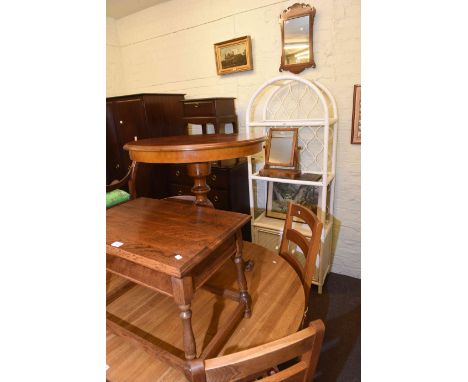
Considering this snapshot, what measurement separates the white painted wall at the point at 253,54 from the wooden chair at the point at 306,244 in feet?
3.51

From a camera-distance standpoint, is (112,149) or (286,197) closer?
(286,197)

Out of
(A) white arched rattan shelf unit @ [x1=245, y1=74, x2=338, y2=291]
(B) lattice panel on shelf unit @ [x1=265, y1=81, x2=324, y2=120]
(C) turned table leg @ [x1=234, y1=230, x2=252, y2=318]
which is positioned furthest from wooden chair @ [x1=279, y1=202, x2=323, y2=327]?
(B) lattice panel on shelf unit @ [x1=265, y1=81, x2=324, y2=120]

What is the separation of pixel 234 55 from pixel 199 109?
2.01 ft

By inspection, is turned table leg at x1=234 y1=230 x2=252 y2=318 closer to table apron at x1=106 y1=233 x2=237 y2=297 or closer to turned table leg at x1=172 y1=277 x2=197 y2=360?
table apron at x1=106 y1=233 x2=237 y2=297

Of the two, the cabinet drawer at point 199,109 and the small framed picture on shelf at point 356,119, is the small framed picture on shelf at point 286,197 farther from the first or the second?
the cabinet drawer at point 199,109

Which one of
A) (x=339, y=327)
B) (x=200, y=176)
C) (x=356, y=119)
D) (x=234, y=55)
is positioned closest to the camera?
(x=200, y=176)

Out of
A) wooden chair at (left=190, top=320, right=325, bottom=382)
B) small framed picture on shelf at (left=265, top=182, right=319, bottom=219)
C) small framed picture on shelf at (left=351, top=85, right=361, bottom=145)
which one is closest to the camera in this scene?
wooden chair at (left=190, top=320, right=325, bottom=382)

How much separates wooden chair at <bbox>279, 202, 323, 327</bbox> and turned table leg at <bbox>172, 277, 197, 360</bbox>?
0.51 m

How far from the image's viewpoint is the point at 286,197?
2.54 m

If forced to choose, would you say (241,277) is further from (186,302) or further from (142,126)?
(142,126)

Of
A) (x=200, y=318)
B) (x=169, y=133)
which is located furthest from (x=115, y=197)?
(x=200, y=318)

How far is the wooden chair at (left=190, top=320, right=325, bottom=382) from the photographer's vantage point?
21.1 inches
